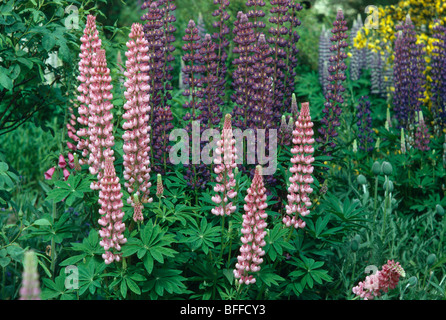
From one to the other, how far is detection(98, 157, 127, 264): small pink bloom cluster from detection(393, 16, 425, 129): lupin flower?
3.26 metres

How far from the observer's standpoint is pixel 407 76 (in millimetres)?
5109

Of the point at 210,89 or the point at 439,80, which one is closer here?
the point at 210,89

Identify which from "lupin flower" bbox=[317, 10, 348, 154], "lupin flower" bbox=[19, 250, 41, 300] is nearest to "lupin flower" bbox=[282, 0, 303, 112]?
"lupin flower" bbox=[317, 10, 348, 154]

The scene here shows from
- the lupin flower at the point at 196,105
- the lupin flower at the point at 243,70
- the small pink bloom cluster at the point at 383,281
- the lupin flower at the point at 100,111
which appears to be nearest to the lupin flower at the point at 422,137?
the lupin flower at the point at 243,70

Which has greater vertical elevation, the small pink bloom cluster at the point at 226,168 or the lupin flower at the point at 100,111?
the lupin flower at the point at 100,111

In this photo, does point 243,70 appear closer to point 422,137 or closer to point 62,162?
point 62,162

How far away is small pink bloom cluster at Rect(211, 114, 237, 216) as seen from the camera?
2619mm

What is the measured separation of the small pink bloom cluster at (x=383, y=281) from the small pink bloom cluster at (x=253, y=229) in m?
0.55

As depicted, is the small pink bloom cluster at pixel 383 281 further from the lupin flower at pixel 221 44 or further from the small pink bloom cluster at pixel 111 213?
the lupin flower at pixel 221 44

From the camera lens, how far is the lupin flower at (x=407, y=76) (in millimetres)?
4984

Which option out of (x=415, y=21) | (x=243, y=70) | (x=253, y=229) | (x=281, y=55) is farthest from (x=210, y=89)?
(x=415, y=21)

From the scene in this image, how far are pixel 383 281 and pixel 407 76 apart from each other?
3.03 meters
